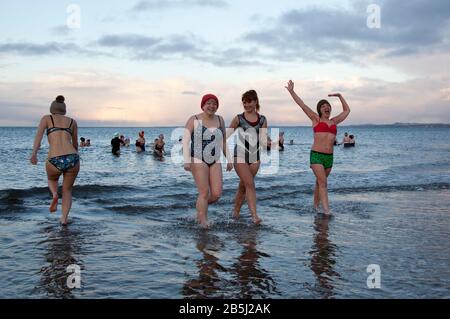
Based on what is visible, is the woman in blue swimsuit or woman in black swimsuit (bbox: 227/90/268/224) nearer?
the woman in blue swimsuit

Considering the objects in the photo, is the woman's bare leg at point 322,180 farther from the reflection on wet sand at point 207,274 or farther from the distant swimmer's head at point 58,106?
the distant swimmer's head at point 58,106

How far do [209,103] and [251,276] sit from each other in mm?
2975

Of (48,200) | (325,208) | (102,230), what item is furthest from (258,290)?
(48,200)

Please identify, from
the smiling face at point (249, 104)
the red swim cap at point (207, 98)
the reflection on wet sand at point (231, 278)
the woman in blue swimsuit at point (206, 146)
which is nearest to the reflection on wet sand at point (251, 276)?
the reflection on wet sand at point (231, 278)

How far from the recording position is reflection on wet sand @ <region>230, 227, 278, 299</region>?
4.64 meters

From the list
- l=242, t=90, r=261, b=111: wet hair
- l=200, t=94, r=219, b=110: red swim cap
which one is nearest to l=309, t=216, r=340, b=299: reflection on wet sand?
l=242, t=90, r=261, b=111: wet hair

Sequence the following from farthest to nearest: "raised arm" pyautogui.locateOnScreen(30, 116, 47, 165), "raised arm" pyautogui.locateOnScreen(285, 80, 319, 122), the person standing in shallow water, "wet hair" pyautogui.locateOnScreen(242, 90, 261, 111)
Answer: "raised arm" pyautogui.locateOnScreen(285, 80, 319, 122) → "wet hair" pyautogui.locateOnScreen(242, 90, 261, 111) → the person standing in shallow water → "raised arm" pyautogui.locateOnScreen(30, 116, 47, 165)

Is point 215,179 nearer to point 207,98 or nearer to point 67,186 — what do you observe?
point 207,98

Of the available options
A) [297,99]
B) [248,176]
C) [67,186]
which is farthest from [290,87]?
[67,186]

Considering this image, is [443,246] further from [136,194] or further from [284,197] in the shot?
[136,194]

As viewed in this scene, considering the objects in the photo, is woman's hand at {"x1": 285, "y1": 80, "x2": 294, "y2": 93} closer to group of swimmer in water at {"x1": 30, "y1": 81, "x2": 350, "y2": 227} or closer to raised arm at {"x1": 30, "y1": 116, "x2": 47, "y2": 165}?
group of swimmer in water at {"x1": 30, "y1": 81, "x2": 350, "y2": 227}

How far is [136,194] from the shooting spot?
13516 millimetres

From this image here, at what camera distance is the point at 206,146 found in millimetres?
7320

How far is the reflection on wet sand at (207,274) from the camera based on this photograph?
4.64m
